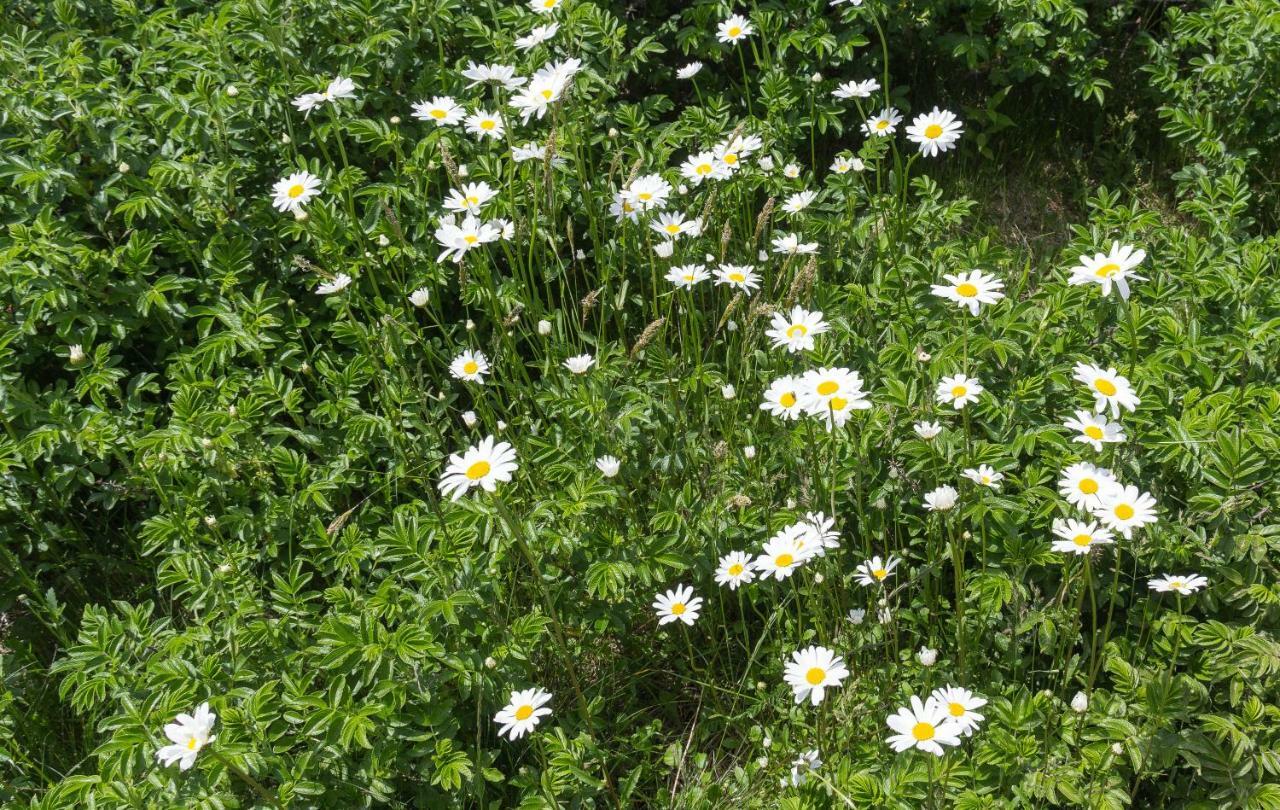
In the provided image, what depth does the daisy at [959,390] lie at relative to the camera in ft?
7.18

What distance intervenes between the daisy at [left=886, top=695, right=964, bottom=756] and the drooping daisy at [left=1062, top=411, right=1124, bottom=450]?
58 cm

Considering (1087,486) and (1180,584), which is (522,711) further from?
(1180,584)

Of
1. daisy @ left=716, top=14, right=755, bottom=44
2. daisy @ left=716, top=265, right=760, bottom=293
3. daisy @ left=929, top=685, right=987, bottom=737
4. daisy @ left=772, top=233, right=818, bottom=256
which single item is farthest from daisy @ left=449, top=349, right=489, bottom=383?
daisy @ left=716, top=14, right=755, bottom=44

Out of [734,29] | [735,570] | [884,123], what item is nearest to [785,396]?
[735,570]

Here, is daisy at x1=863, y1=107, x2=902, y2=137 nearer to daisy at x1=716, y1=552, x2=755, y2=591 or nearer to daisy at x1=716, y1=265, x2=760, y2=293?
daisy at x1=716, y1=265, x2=760, y2=293

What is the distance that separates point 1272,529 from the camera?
87.9 inches

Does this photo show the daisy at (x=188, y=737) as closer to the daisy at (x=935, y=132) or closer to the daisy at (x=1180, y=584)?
the daisy at (x=1180, y=584)

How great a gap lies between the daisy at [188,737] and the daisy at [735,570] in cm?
104

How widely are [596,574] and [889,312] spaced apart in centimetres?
Answer: 116

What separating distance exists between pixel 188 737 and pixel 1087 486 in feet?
5.62

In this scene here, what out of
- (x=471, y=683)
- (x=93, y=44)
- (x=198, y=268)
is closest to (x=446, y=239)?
(x=198, y=268)

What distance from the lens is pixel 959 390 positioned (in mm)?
2225

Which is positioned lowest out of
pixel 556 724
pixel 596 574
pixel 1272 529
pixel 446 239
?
pixel 556 724

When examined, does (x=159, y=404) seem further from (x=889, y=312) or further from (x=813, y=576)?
(x=889, y=312)
